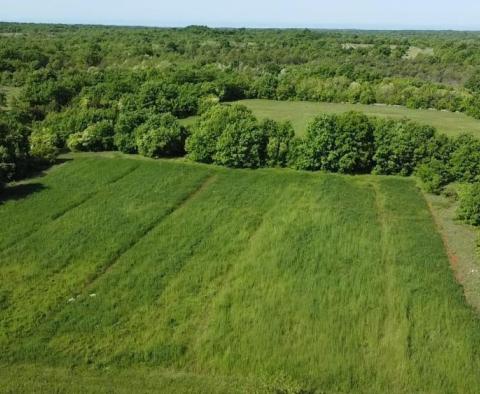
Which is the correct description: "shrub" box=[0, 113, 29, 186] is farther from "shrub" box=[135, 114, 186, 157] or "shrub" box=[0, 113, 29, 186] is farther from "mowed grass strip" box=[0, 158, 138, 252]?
"shrub" box=[135, 114, 186, 157]

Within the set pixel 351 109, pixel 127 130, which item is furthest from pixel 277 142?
pixel 351 109

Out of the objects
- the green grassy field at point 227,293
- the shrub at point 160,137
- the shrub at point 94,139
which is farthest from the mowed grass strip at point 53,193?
the shrub at point 94,139

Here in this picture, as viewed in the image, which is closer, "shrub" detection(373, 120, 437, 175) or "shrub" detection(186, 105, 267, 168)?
"shrub" detection(373, 120, 437, 175)

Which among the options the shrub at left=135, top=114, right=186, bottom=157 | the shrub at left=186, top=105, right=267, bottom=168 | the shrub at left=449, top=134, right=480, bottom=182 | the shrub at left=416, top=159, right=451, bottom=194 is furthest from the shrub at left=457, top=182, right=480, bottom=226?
the shrub at left=135, top=114, right=186, bottom=157

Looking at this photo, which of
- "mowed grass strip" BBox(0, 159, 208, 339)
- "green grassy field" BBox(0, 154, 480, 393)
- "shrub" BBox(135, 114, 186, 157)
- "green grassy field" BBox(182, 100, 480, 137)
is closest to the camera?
"green grassy field" BBox(0, 154, 480, 393)

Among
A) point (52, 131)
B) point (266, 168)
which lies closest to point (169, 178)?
point (266, 168)

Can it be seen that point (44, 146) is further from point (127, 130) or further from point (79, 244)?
point (79, 244)
